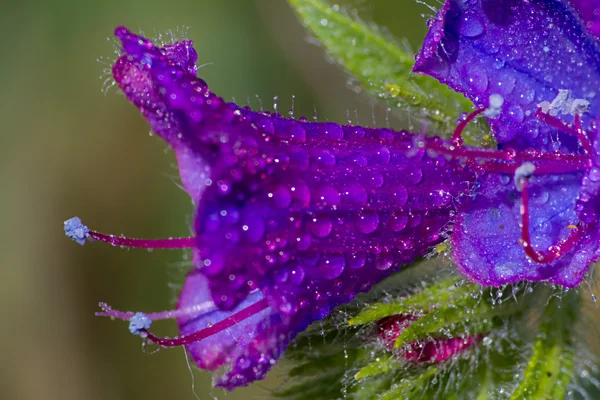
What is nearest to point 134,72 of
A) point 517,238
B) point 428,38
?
point 428,38

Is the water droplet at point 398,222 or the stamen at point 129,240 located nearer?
the stamen at point 129,240

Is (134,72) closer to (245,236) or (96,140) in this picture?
(245,236)

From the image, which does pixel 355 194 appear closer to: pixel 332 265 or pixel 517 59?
pixel 332 265

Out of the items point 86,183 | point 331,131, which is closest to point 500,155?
point 331,131

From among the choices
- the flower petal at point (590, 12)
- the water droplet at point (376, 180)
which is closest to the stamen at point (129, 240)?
the water droplet at point (376, 180)

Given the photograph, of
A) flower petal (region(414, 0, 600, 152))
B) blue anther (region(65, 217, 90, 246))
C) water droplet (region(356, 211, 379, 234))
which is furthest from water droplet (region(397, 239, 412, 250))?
blue anther (region(65, 217, 90, 246))

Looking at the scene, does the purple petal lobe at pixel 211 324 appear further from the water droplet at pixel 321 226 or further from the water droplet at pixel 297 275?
the water droplet at pixel 321 226

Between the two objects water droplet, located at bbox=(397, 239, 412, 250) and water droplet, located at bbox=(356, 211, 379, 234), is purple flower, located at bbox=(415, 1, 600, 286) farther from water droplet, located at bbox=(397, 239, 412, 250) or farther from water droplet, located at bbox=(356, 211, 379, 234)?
water droplet, located at bbox=(356, 211, 379, 234)
